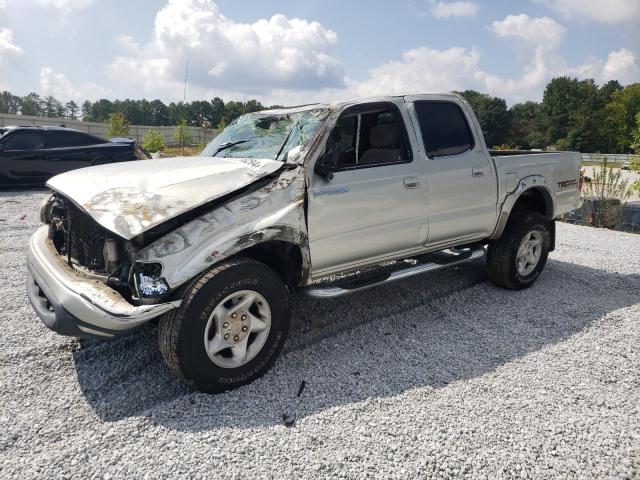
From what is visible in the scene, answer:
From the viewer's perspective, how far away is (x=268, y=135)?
394 centimetres

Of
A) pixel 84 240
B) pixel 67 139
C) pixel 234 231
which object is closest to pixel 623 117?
pixel 67 139

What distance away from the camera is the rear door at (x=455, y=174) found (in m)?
4.18

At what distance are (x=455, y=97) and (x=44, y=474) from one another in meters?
4.41

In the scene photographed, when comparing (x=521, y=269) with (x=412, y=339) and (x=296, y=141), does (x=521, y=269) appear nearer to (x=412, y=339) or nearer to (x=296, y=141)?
(x=412, y=339)

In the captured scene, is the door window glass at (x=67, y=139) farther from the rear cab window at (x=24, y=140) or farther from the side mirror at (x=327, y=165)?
the side mirror at (x=327, y=165)

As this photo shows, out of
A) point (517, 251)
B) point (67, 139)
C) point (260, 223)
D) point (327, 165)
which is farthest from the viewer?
point (67, 139)

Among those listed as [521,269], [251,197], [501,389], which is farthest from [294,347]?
[521,269]

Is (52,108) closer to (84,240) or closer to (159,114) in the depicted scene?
(159,114)

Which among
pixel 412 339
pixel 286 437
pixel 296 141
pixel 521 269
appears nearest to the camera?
pixel 286 437

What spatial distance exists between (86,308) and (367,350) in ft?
6.80

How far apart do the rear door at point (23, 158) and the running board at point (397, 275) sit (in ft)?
31.5

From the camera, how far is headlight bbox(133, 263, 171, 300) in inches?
107

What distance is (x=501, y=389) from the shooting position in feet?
10.4

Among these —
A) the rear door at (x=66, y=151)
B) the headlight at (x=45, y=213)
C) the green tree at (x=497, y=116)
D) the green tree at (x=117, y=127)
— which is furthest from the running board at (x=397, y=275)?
the green tree at (x=497, y=116)
